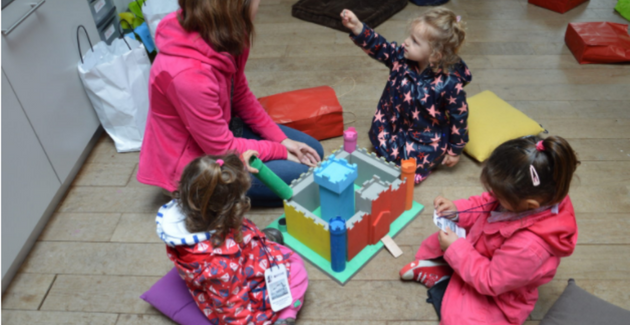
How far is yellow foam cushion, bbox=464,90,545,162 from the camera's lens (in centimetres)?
202

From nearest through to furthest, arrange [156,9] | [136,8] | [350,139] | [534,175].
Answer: [534,175] → [350,139] → [156,9] → [136,8]

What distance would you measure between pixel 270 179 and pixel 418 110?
2.24ft

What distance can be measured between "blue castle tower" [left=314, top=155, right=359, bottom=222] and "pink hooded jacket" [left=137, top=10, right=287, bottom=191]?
29 cm

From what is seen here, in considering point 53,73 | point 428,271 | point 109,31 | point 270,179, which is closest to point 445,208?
point 428,271

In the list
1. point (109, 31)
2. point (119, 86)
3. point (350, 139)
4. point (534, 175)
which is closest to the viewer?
point (534, 175)

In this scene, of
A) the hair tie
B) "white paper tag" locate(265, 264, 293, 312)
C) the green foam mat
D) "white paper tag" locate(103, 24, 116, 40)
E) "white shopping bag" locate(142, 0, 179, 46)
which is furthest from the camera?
"white paper tag" locate(103, 24, 116, 40)

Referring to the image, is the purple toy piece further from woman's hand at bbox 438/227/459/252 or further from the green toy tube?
woman's hand at bbox 438/227/459/252

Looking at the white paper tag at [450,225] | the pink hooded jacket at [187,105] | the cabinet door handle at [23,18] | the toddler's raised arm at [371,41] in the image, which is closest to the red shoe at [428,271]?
the white paper tag at [450,225]

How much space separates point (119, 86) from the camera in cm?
204

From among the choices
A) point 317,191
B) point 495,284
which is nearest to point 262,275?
point 317,191

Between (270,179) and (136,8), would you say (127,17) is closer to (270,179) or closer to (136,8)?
(136,8)

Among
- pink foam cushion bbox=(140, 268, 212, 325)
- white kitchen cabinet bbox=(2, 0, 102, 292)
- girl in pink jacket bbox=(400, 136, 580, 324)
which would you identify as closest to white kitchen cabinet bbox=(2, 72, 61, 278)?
white kitchen cabinet bbox=(2, 0, 102, 292)

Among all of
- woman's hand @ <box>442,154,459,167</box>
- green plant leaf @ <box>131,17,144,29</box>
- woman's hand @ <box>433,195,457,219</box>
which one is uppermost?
green plant leaf @ <box>131,17,144,29</box>

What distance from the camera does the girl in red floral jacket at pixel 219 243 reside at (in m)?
1.19
